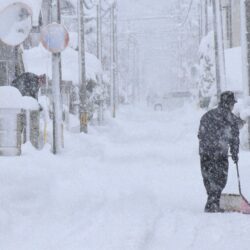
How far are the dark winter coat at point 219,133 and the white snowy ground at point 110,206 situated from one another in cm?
94

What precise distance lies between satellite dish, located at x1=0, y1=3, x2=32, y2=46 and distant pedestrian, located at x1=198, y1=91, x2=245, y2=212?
717cm

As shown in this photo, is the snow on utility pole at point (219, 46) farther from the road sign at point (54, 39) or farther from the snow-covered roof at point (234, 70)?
the road sign at point (54, 39)

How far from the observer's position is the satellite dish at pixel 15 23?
15.2 m

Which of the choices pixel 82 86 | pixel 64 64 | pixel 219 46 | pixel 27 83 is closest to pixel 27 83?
pixel 27 83

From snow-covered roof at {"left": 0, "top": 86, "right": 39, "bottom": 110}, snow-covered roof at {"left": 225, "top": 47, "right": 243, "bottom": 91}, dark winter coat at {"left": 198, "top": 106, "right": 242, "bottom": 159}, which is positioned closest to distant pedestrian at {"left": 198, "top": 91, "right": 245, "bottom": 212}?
dark winter coat at {"left": 198, "top": 106, "right": 242, "bottom": 159}

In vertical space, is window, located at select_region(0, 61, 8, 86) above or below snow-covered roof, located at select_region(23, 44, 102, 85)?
below

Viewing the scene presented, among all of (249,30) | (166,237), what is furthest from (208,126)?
(249,30)

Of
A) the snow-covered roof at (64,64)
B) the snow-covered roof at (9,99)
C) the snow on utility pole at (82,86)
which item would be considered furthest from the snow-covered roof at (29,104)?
the snow-covered roof at (64,64)

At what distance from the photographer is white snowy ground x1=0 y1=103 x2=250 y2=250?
683 centimetres

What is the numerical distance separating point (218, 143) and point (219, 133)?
0.49 ft

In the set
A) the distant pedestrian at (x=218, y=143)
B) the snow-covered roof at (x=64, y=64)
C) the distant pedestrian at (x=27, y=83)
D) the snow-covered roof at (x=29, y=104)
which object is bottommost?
the distant pedestrian at (x=218, y=143)

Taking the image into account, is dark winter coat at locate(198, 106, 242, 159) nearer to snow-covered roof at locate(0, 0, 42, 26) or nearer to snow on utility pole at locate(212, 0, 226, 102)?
snow-covered roof at locate(0, 0, 42, 26)

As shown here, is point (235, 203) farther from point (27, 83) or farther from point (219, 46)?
point (219, 46)

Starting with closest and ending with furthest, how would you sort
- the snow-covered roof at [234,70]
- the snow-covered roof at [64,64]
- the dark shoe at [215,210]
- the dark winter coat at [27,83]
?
the dark shoe at [215,210]
the dark winter coat at [27,83]
the snow-covered roof at [64,64]
the snow-covered roof at [234,70]
